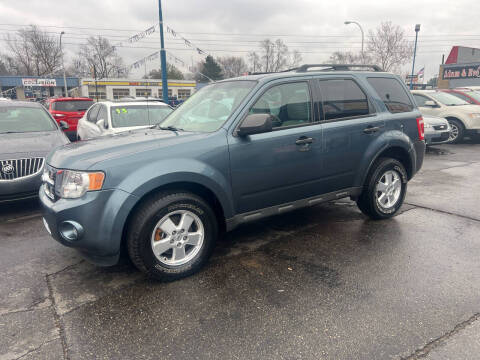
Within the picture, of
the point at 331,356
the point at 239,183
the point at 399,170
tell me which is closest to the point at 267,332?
the point at 331,356

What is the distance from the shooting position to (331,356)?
2.24 m

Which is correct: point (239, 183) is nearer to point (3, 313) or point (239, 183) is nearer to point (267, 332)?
point (267, 332)

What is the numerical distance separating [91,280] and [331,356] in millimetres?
2222

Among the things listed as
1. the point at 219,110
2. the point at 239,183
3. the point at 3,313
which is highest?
Answer: the point at 219,110

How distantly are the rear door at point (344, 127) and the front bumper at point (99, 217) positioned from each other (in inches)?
87.1

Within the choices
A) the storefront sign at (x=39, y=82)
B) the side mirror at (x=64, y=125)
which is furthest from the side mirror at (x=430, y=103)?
the storefront sign at (x=39, y=82)

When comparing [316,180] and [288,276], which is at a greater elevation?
[316,180]

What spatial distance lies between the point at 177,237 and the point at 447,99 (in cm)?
1228

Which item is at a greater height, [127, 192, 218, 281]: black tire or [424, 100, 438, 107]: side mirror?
[424, 100, 438, 107]: side mirror

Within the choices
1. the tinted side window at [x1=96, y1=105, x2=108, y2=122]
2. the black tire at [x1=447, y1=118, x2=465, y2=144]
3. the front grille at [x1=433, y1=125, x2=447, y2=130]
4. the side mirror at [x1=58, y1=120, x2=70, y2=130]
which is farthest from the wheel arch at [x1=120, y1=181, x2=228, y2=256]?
the black tire at [x1=447, y1=118, x2=465, y2=144]

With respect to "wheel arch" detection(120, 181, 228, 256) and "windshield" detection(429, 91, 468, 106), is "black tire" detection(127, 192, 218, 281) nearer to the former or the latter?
"wheel arch" detection(120, 181, 228, 256)

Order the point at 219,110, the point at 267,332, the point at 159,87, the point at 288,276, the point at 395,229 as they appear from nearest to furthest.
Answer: the point at 267,332, the point at 288,276, the point at 219,110, the point at 395,229, the point at 159,87

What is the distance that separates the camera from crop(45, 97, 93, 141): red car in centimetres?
1201

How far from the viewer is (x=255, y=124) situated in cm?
324
